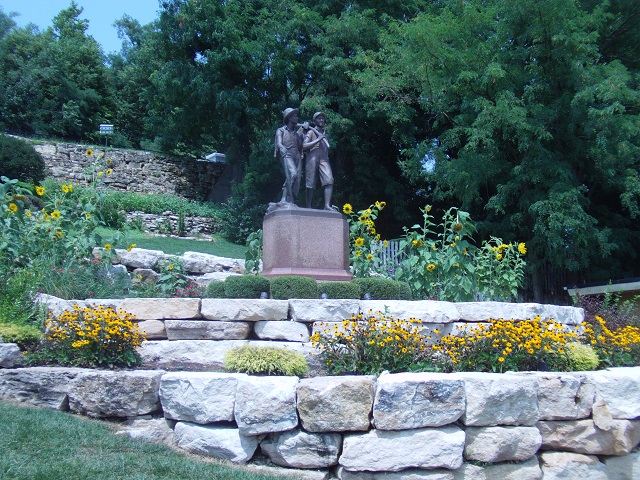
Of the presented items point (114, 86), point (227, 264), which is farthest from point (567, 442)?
point (114, 86)

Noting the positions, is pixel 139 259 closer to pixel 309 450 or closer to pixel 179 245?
pixel 179 245

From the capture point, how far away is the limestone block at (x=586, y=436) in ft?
15.6

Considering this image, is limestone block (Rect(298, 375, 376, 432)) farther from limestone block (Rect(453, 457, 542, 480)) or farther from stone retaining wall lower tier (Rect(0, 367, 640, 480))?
limestone block (Rect(453, 457, 542, 480))

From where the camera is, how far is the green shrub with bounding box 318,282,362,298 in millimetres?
6988

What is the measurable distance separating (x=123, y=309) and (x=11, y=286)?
1224 millimetres

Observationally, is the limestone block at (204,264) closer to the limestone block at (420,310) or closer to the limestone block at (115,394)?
the limestone block at (420,310)

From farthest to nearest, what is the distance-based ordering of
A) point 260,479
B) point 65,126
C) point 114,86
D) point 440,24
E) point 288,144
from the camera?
1. point 114,86
2. point 65,126
3. point 440,24
4. point 288,144
5. point 260,479

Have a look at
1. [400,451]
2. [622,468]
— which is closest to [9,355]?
[400,451]

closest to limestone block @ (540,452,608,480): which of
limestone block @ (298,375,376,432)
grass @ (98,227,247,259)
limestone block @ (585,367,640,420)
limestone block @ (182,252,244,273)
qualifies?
limestone block @ (585,367,640,420)

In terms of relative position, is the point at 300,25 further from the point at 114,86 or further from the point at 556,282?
the point at 114,86

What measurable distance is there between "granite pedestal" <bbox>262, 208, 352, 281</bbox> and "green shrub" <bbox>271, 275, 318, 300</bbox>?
912 mm

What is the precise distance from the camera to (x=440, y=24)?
1588 centimetres

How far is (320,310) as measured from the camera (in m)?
6.12

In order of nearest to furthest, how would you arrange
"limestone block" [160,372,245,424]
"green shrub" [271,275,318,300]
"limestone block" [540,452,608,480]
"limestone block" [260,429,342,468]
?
"limestone block" [260,429,342,468], "limestone block" [160,372,245,424], "limestone block" [540,452,608,480], "green shrub" [271,275,318,300]
